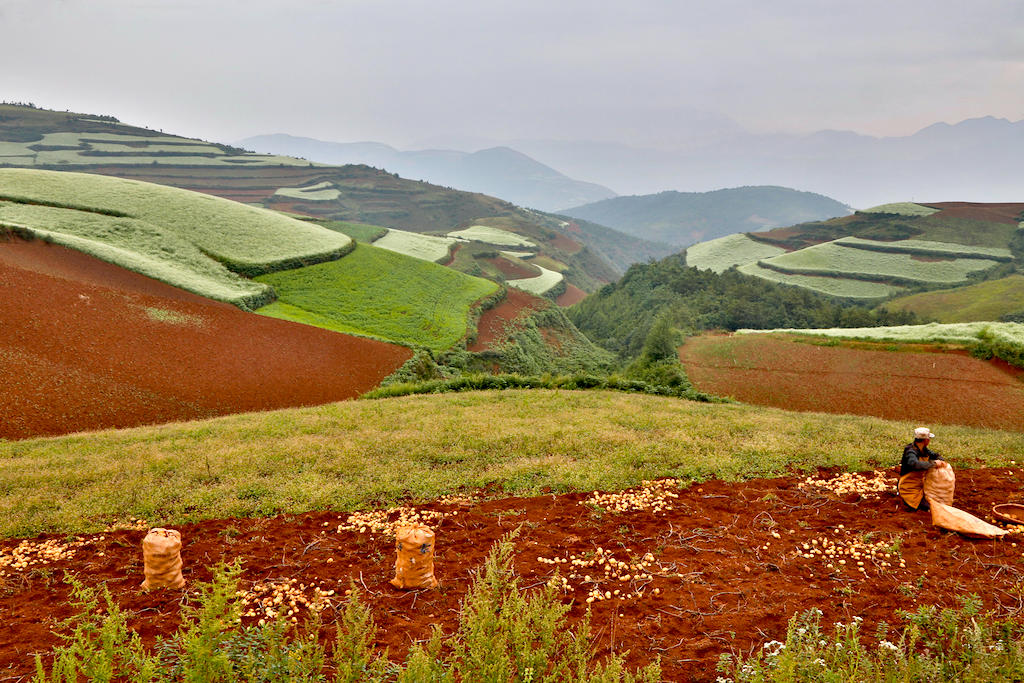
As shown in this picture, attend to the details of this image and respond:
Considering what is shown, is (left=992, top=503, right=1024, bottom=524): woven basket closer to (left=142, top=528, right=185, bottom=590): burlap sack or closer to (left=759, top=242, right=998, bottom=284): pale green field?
(left=142, top=528, right=185, bottom=590): burlap sack

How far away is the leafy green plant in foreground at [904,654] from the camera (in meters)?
4.56

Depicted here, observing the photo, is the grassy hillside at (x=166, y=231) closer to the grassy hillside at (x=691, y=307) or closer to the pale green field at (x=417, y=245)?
the pale green field at (x=417, y=245)

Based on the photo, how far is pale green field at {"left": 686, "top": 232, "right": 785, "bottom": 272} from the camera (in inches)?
3986

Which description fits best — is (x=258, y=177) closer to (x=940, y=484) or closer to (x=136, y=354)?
(x=136, y=354)

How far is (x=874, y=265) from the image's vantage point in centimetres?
7931

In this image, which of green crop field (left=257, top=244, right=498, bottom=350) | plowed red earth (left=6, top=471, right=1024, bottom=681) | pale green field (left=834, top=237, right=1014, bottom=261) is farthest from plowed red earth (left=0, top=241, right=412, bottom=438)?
pale green field (left=834, top=237, right=1014, bottom=261)

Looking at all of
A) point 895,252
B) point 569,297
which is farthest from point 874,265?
point 569,297

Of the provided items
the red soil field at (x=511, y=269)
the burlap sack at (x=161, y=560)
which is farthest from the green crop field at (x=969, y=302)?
the burlap sack at (x=161, y=560)

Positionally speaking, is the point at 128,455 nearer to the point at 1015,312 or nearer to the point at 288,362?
the point at 288,362

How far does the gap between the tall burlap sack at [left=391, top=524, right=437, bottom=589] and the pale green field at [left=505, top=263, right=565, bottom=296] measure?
6979 cm

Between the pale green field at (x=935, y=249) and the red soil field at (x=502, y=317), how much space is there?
2817 inches

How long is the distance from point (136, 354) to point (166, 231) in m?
22.5

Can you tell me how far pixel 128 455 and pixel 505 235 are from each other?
112 metres

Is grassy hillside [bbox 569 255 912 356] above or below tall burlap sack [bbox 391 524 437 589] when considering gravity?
above
